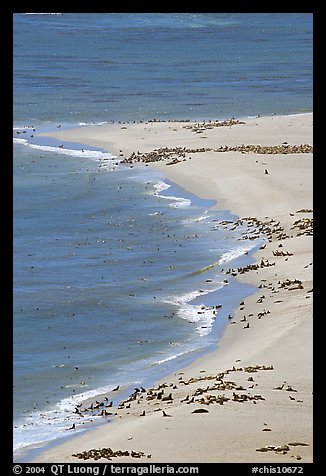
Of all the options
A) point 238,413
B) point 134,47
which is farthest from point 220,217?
point 134,47

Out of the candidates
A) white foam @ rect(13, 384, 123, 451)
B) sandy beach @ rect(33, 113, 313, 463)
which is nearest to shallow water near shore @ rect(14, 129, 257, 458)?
white foam @ rect(13, 384, 123, 451)

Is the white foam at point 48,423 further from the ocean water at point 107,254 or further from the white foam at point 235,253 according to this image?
the white foam at point 235,253

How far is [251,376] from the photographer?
36.1ft

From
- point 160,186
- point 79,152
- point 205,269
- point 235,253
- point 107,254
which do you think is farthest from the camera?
point 79,152

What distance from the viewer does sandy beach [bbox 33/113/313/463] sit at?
28.8ft

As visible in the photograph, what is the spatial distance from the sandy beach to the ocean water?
1.29 ft

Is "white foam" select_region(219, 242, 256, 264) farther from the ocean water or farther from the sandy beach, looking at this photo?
the sandy beach

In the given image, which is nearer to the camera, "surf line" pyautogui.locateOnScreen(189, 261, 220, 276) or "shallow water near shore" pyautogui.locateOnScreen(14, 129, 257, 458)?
"shallow water near shore" pyautogui.locateOnScreen(14, 129, 257, 458)

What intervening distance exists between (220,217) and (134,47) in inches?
2164

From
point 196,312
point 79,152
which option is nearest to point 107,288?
point 196,312

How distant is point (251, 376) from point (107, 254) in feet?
26.7

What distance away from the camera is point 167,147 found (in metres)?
30.9

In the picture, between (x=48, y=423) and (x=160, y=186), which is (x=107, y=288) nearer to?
(x=48, y=423)

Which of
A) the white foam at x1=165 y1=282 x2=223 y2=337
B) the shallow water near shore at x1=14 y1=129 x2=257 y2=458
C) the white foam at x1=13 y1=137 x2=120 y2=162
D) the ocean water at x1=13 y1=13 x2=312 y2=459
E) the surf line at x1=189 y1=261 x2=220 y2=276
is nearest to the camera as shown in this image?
the shallow water near shore at x1=14 y1=129 x2=257 y2=458
